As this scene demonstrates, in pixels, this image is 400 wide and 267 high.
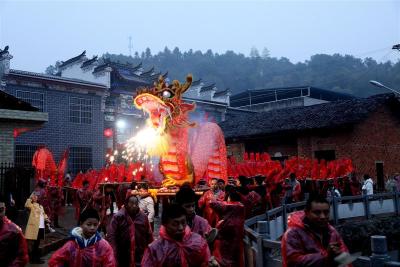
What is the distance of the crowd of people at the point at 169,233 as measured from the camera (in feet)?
12.8

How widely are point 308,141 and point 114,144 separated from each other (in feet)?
39.8

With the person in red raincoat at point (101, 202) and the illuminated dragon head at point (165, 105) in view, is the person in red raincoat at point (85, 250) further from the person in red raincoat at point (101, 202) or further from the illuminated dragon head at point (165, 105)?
the illuminated dragon head at point (165, 105)

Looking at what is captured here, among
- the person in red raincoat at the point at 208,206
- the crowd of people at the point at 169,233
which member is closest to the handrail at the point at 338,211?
the crowd of people at the point at 169,233

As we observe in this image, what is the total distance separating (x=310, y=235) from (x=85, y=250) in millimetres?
2321

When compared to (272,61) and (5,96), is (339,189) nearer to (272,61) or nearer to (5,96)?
(5,96)

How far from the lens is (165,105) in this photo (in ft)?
37.2

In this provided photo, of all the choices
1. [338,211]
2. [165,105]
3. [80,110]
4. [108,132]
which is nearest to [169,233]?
[165,105]

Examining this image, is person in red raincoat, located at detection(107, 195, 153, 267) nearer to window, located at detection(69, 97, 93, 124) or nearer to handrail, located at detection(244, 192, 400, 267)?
handrail, located at detection(244, 192, 400, 267)

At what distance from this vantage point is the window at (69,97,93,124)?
2425 cm

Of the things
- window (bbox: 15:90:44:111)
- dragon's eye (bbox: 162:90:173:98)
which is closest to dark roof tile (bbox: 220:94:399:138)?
window (bbox: 15:90:44:111)

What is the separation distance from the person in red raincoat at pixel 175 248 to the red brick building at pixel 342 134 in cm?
2019

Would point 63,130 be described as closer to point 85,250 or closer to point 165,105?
point 165,105

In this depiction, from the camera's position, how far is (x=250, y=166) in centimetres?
1517

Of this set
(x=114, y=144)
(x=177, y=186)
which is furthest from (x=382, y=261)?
(x=114, y=144)
